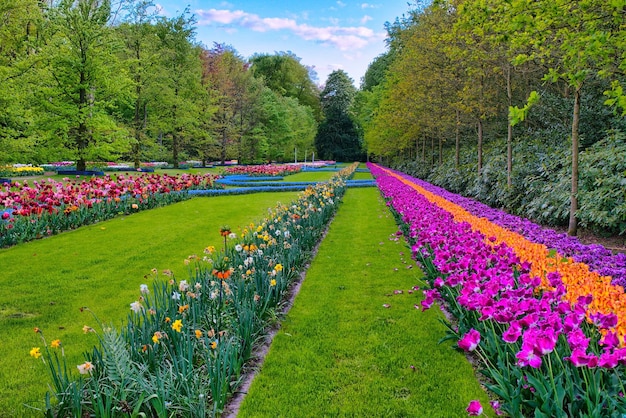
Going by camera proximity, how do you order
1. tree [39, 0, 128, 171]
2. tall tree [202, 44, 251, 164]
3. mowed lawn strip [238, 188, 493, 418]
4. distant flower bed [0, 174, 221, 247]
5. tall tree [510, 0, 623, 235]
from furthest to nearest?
tall tree [202, 44, 251, 164] → tree [39, 0, 128, 171] → distant flower bed [0, 174, 221, 247] → tall tree [510, 0, 623, 235] → mowed lawn strip [238, 188, 493, 418]

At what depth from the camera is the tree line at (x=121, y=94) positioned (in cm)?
1457

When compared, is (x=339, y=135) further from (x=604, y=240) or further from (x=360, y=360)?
(x=360, y=360)

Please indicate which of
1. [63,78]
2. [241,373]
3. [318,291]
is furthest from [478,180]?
[63,78]

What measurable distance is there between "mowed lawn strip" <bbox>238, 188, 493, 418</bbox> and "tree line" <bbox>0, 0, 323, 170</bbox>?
962 centimetres

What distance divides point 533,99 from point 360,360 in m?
2.89

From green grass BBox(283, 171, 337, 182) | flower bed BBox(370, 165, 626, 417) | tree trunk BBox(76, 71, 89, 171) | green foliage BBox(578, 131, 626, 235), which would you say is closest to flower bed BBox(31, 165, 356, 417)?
flower bed BBox(370, 165, 626, 417)

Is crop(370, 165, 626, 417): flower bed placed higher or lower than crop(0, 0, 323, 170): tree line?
→ lower

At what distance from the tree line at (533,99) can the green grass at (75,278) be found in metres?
4.55

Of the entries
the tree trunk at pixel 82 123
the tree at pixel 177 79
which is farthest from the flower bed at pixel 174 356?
the tree at pixel 177 79

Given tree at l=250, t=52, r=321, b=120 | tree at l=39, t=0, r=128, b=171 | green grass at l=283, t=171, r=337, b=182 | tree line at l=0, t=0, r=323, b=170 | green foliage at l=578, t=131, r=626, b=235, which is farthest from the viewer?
tree at l=250, t=52, r=321, b=120

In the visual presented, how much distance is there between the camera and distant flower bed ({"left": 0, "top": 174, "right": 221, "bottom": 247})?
23.7ft

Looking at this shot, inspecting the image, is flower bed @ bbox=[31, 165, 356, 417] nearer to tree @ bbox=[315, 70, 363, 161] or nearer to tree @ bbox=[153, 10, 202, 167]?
tree @ bbox=[153, 10, 202, 167]

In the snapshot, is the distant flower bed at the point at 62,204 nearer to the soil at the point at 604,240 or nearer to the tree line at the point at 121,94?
the tree line at the point at 121,94

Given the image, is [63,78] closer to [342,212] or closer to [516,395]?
[342,212]
